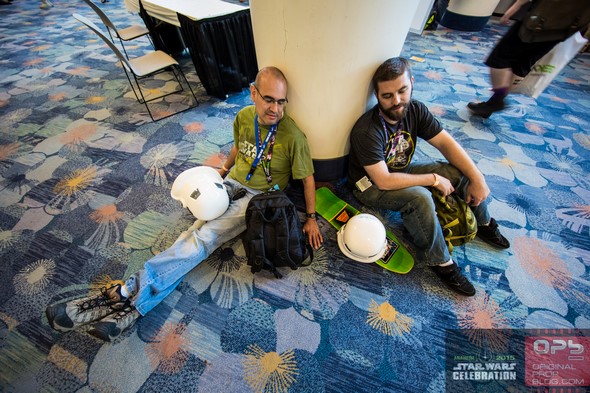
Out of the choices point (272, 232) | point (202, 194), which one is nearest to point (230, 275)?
point (272, 232)

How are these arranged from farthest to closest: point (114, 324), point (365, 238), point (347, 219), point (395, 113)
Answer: point (347, 219)
point (365, 238)
point (395, 113)
point (114, 324)

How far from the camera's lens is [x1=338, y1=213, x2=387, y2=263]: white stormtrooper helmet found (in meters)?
1.48

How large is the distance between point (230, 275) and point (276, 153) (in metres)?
0.88

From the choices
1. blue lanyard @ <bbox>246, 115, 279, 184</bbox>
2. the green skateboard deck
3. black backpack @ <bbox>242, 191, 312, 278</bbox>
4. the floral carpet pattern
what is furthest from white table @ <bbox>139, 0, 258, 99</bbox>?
black backpack @ <bbox>242, 191, 312, 278</bbox>

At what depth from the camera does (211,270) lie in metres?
→ 1.57

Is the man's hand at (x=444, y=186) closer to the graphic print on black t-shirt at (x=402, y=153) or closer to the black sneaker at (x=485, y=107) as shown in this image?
the graphic print on black t-shirt at (x=402, y=153)

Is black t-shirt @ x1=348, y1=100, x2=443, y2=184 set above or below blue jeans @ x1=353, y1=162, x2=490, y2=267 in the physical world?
above

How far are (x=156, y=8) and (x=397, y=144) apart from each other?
361 centimetres

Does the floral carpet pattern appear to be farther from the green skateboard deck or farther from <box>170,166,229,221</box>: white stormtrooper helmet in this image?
<box>170,166,229,221</box>: white stormtrooper helmet

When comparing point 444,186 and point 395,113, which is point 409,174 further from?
point 395,113

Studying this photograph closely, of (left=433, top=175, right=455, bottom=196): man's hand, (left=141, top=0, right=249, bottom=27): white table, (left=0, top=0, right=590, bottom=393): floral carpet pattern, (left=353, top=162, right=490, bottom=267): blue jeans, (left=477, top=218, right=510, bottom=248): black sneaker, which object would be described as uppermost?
(left=141, top=0, right=249, bottom=27): white table

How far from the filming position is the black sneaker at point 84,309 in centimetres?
124

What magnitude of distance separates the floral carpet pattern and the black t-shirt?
1.80 ft

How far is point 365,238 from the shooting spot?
148cm
